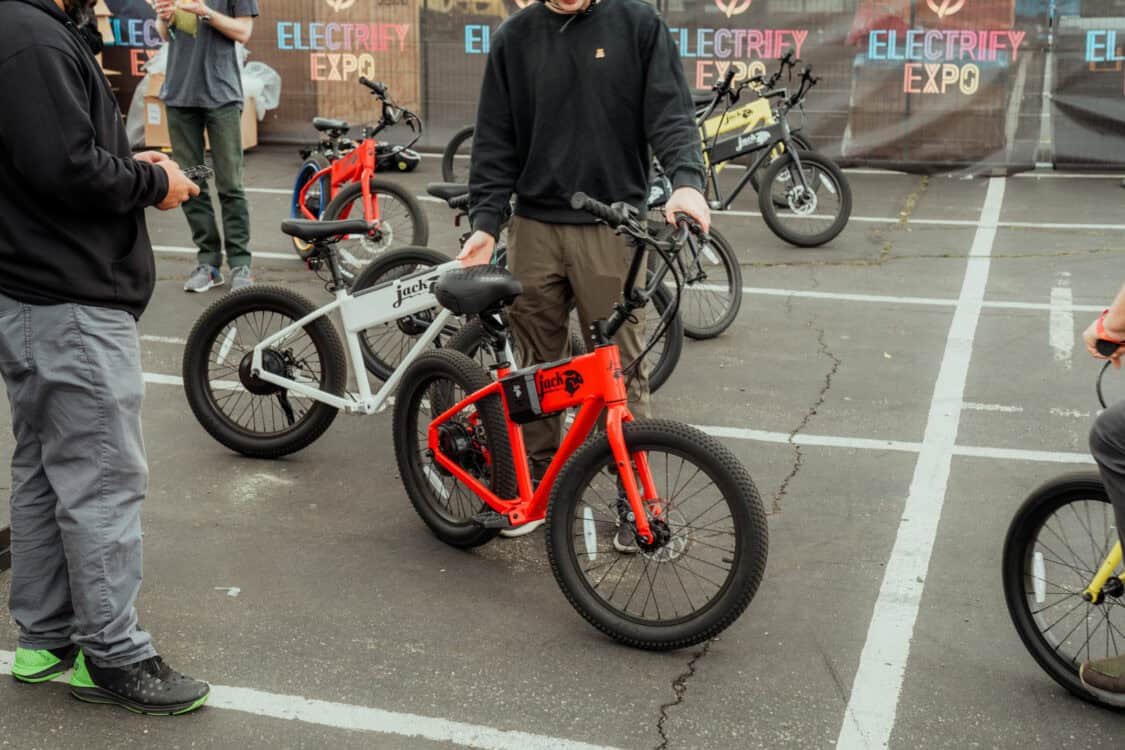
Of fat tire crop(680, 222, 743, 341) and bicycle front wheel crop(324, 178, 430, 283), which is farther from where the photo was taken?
bicycle front wheel crop(324, 178, 430, 283)

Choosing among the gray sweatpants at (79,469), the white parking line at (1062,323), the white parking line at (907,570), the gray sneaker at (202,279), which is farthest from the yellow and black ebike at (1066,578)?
the gray sneaker at (202,279)

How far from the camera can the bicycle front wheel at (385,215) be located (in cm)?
917

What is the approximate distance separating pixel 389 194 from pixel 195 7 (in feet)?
5.49

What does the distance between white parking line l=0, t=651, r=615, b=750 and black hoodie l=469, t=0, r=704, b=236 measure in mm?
1835

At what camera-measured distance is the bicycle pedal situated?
4.69 metres

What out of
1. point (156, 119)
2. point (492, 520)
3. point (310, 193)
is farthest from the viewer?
point (156, 119)

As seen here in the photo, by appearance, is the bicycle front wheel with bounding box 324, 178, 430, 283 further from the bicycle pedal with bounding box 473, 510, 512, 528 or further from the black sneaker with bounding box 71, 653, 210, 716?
the black sneaker with bounding box 71, 653, 210, 716

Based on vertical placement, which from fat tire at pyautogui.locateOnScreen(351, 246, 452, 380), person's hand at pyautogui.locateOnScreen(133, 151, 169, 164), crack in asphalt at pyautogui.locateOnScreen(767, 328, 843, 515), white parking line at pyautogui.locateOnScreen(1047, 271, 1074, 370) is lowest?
crack in asphalt at pyautogui.locateOnScreen(767, 328, 843, 515)

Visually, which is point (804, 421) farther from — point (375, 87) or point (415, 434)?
point (375, 87)

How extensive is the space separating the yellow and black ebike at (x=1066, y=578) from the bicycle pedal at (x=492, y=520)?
5.27 ft

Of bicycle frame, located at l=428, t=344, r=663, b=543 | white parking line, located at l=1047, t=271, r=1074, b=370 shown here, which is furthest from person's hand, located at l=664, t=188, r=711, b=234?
white parking line, located at l=1047, t=271, r=1074, b=370

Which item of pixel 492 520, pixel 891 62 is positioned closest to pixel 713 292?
pixel 492 520

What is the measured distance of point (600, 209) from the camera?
13.5 feet

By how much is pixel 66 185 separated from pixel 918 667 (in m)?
2.76
